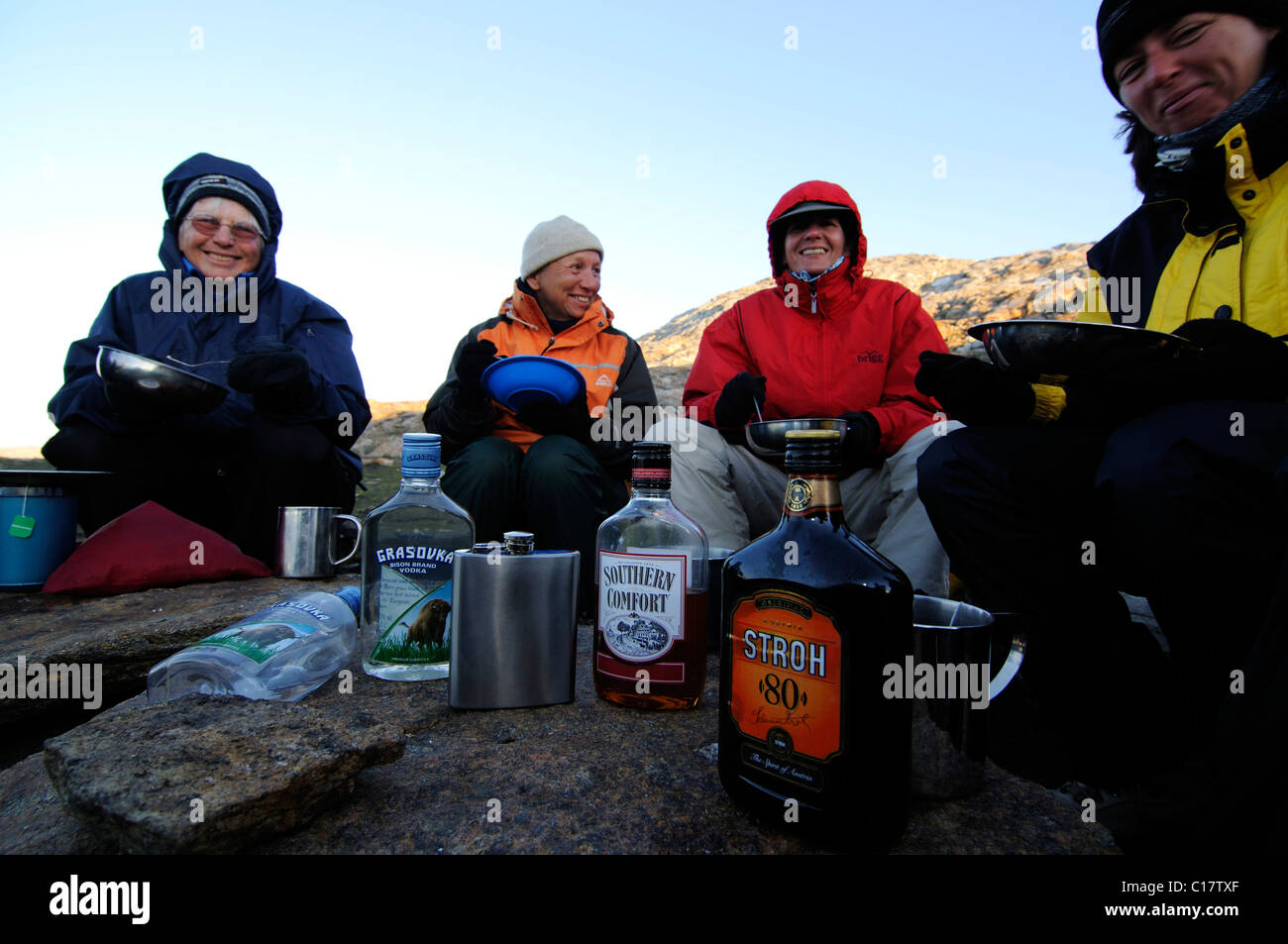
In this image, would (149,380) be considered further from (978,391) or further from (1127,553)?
(1127,553)

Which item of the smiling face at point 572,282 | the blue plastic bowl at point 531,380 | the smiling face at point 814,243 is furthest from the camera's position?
the smiling face at point 572,282

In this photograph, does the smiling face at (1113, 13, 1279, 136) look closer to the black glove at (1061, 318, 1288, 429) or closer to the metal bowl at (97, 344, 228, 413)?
the black glove at (1061, 318, 1288, 429)

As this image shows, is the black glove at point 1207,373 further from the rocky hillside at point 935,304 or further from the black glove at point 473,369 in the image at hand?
the rocky hillside at point 935,304

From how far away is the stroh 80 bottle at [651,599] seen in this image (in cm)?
140

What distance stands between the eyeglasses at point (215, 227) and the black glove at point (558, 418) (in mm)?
1785

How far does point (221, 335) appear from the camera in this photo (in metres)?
3.28

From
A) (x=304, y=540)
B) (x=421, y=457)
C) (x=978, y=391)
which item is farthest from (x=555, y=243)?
(x=978, y=391)

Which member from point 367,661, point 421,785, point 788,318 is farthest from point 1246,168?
point 367,661

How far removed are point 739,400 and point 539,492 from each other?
893 mm

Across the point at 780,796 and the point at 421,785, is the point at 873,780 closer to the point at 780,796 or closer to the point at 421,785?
the point at 780,796

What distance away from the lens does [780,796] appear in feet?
3.18

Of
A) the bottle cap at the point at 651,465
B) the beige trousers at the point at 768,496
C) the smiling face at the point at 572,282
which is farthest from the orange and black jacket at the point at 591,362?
the bottle cap at the point at 651,465

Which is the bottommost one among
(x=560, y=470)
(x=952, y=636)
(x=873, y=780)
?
(x=873, y=780)
